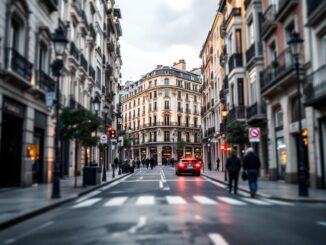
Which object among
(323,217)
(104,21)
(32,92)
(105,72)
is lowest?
(323,217)

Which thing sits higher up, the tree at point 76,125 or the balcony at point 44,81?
the balcony at point 44,81

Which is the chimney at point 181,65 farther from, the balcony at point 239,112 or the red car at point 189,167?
the balcony at point 239,112

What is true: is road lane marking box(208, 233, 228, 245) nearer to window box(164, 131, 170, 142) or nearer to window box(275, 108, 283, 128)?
window box(275, 108, 283, 128)

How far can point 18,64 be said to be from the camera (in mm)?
16203

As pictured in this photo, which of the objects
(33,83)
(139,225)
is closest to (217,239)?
(139,225)

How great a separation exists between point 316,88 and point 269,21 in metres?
7.69

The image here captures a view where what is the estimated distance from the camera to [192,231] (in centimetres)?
645

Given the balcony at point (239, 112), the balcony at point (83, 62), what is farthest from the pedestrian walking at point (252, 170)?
the balcony at point (83, 62)

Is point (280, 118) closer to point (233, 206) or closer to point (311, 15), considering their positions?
point (311, 15)

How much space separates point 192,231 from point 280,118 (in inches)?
660

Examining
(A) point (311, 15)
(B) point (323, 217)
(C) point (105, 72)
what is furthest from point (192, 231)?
(C) point (105, 72)

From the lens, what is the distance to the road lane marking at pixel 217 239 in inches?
217

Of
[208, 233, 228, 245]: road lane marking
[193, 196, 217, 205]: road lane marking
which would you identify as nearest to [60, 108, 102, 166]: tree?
[193, 196, 217, 205]: road lane marking

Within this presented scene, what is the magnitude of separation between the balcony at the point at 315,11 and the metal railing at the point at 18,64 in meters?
13.1
